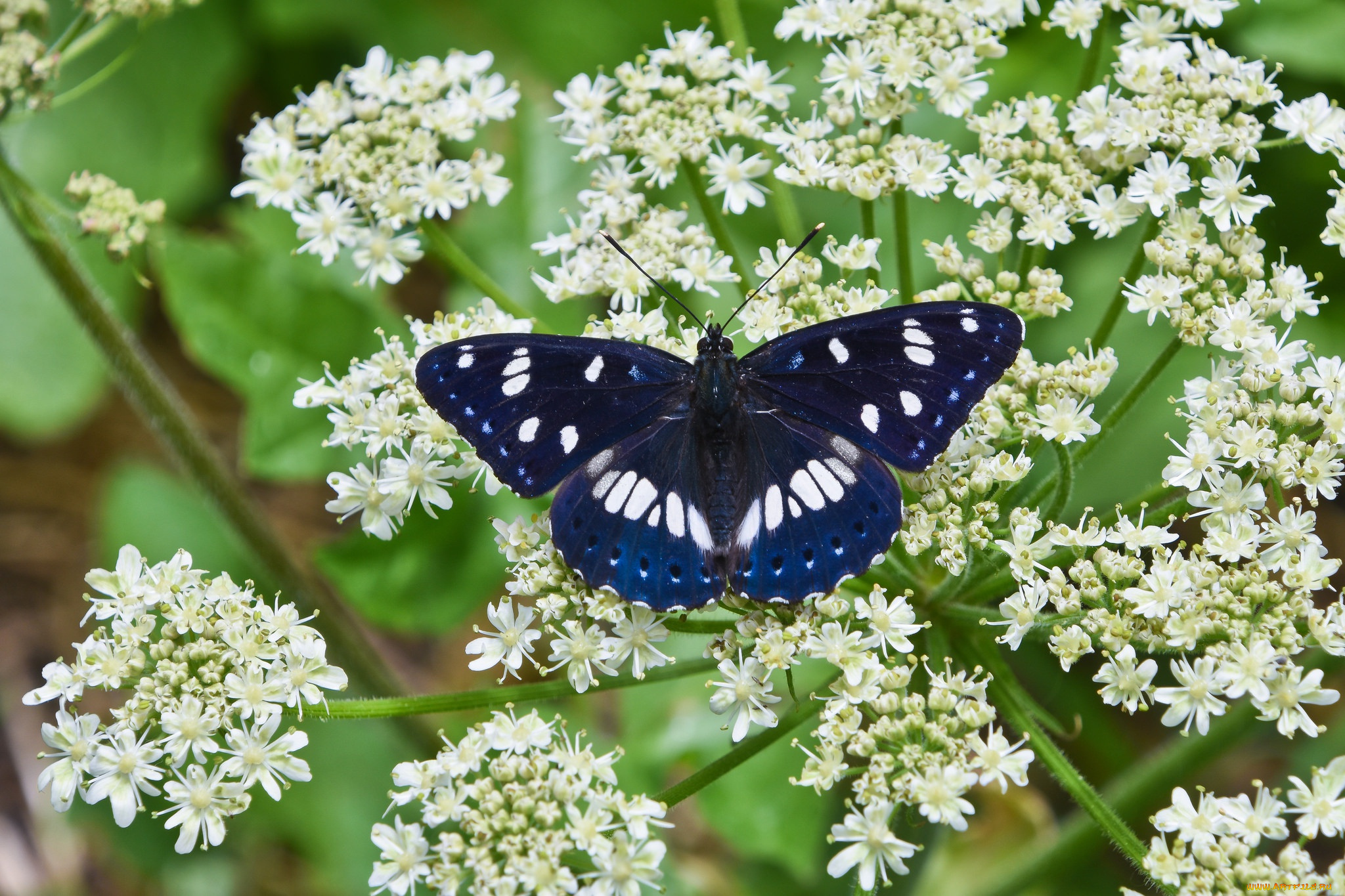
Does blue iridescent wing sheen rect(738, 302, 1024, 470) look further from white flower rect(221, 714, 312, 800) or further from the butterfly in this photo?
white flower rect(221, 714, 312, 800)

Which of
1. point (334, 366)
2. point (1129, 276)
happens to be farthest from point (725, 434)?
point (334, 366)

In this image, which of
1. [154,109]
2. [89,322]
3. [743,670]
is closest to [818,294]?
[743,670]

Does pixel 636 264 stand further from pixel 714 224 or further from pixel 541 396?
pixel 541 396

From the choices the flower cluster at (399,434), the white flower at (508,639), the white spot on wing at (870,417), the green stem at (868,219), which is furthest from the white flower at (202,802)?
the green stem at (868,219)

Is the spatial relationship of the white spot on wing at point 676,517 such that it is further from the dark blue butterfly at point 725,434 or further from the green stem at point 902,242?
the green stem at point 902,242

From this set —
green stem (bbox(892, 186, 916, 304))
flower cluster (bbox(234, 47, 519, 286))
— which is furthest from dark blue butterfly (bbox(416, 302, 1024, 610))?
flower cluster (bbox(234, 47, 519, 286))

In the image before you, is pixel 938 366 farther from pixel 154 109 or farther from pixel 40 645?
pixel 40 645
